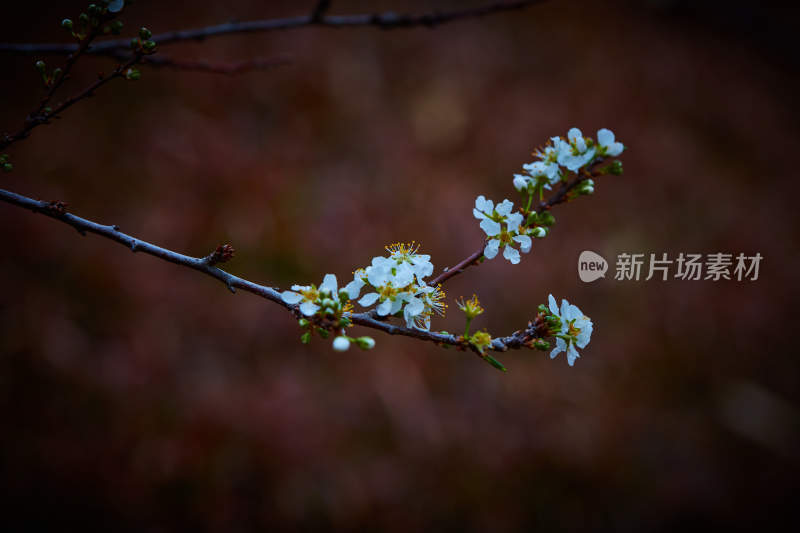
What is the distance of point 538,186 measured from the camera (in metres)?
1.13

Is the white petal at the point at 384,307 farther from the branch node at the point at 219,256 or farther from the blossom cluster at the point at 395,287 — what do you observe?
the branch node at the point at 219,256

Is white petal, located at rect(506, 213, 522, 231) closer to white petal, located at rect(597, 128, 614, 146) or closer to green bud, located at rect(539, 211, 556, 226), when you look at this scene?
green bud, located at rect(539, 211, 556, 226)

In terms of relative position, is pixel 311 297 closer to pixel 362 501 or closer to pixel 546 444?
pixel 362 501

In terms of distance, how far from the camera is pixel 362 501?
314 centimetres

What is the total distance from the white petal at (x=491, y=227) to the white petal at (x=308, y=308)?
1.45ft

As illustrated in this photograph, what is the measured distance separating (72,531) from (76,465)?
35cm

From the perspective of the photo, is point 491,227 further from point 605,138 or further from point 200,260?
point 200,260

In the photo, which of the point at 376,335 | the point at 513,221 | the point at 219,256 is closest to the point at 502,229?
the point at 513,221

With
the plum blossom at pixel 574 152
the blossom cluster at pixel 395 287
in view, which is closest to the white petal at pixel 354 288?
the blossom cluster at pixel 395 287

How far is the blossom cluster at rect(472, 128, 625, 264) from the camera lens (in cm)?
108

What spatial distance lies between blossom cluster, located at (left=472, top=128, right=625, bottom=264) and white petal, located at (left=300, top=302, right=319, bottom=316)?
1.38 feet

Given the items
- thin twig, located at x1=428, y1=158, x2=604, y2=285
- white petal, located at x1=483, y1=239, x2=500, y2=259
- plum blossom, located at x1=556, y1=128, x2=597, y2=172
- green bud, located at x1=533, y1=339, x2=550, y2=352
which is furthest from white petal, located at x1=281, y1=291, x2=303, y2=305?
plum blossom, located at x1=556, y1=128, x2=597, y2=172

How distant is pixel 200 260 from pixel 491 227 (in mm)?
676

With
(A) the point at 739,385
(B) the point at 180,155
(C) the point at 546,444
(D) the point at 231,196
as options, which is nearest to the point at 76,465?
(D) the point at 231,196
